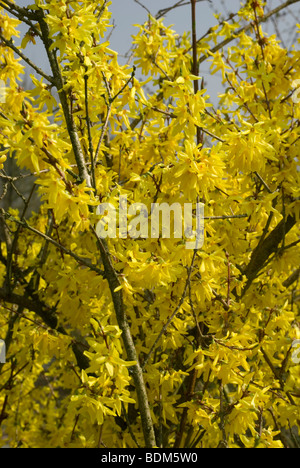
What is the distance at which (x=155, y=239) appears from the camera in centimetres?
171

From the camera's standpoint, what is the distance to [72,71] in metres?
1.69

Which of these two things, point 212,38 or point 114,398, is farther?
point 212,38

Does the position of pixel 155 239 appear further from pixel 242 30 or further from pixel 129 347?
pixel 242 30

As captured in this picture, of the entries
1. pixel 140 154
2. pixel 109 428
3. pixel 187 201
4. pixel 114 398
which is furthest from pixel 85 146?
pixel 109 428

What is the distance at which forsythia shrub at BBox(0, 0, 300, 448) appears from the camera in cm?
152

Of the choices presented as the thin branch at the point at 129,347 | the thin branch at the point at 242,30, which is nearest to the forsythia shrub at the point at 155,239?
the thin branch at the point at 129,347

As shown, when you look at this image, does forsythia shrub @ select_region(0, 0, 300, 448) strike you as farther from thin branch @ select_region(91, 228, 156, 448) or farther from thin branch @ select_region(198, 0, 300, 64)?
thin branch @ select_region(198, 0, 300, 64)

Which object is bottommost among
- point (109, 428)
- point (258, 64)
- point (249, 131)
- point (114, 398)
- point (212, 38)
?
point (109, 428)

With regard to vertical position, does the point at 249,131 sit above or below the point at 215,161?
above

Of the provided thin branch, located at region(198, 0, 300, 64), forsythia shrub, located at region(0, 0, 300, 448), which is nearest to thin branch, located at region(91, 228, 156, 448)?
forsythia shrub, located at region(0, 0, 300, 448)

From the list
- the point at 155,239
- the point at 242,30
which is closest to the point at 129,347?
the point at 155,239

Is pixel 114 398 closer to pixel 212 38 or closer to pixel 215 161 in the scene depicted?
pixel 215 161

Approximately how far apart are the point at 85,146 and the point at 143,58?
0.79 metres

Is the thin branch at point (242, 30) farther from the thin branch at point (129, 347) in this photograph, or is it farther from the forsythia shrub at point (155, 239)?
the thin branch at point (129, 347)
